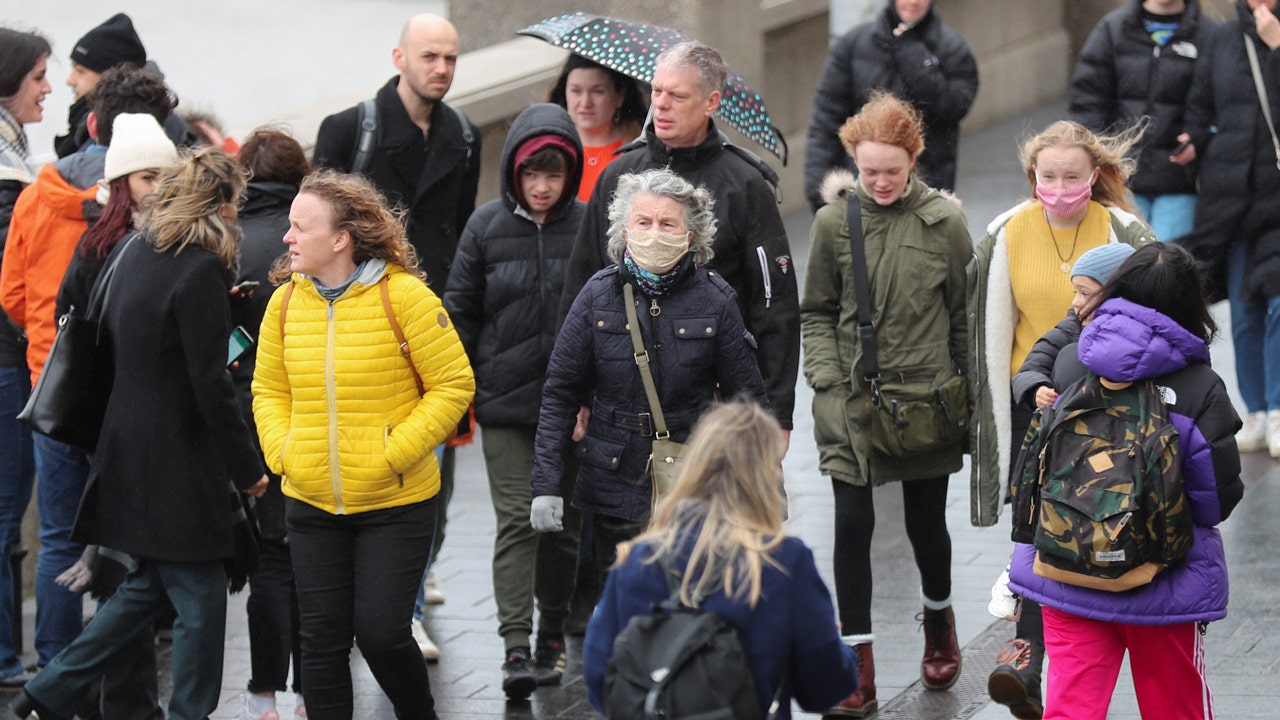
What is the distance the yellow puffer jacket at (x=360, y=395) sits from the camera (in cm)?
550

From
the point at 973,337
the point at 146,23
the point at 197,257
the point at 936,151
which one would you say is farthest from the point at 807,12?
the point at 146,23

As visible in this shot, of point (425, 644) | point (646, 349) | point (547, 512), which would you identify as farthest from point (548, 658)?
point (646, 349)

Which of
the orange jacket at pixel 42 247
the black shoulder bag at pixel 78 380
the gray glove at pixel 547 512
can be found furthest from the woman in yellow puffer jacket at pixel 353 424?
the orange jacket at pixel 42 247

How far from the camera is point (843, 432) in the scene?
6.27m

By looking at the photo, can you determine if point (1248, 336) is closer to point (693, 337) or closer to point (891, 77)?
point (891, 77)

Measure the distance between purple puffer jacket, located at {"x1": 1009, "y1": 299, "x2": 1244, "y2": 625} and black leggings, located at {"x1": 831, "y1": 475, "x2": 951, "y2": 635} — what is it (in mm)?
1445

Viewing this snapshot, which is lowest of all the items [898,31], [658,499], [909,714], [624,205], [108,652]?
[909,714]

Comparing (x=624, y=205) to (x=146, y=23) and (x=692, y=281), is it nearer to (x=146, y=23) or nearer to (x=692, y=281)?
(x=692, y=281)

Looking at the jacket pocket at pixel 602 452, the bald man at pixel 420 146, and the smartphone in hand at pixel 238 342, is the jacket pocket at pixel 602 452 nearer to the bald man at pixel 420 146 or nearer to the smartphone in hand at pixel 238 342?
the smartphone in hand at pixel 238 342

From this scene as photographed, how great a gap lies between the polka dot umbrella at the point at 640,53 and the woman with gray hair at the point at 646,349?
142 centimetres

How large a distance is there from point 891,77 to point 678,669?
6.24 meters

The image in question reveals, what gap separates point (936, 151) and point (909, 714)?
4278 mm

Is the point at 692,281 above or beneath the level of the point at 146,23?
beneath

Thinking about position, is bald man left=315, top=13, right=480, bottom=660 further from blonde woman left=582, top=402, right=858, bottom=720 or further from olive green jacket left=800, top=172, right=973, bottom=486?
blonde woman left=582, top=402, right=858, bottom=720
